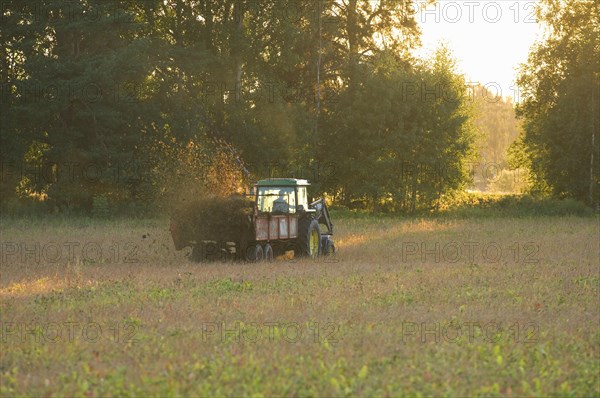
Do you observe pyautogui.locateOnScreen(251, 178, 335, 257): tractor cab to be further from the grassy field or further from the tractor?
the grassy field

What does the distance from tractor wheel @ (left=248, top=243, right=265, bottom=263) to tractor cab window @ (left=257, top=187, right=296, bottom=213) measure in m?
1.68

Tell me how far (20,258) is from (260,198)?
653cm

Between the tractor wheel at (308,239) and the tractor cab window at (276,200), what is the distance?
1.74 ft

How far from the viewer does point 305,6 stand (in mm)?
48844

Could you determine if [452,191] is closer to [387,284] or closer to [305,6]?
[305,6]

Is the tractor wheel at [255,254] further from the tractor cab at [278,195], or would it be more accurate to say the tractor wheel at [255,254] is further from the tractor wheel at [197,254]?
the tractor cab at [278,195]

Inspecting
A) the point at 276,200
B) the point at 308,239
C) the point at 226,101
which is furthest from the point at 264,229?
the point at 226,101

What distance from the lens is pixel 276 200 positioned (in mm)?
23219

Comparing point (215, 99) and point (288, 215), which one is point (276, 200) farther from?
point (215, 99)

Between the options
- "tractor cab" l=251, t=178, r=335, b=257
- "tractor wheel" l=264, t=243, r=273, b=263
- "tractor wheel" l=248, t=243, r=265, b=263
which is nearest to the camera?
"tractor wheel" l=248, t=243, r=265, b=263

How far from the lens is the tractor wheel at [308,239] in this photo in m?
23.2

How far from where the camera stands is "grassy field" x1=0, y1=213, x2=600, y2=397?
9.25 m

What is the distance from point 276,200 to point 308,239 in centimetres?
140

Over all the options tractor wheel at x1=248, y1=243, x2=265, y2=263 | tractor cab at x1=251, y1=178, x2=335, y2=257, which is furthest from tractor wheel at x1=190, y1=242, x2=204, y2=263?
tractor cab at x1=251, y1=178, x2=335, y2=257
